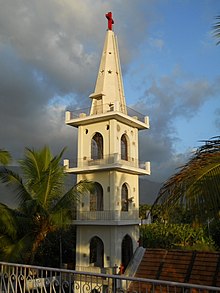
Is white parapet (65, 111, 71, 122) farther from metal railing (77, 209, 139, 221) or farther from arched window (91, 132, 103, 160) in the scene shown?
metal railing (77, 209, 139, 221)

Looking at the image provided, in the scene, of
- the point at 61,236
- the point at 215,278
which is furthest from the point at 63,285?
the point at 61,236

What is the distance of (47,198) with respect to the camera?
1503 cm

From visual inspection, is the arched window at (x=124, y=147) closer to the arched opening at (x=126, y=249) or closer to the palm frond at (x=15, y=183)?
the arched opening at (x=126, y=249)

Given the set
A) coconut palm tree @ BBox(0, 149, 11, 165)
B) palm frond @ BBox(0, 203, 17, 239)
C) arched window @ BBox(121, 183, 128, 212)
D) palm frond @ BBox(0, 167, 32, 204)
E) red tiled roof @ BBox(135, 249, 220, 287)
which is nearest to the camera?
red tiled roof @ BBox(135, 249, 220, 287)

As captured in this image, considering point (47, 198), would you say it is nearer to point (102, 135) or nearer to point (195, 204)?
point (102, 135)

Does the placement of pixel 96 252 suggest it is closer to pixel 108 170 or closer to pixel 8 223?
pixel 108 170

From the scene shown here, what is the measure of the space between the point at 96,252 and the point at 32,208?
6347mm

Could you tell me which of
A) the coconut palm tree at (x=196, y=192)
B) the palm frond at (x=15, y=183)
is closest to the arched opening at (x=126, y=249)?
the palm frond at (x=15, y=183)

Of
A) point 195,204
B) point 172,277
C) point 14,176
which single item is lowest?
point 172,277

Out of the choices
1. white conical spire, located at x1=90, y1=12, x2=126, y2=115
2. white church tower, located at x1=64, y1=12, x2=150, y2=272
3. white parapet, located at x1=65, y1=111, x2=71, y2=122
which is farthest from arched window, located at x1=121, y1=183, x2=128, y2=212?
white parapet, located at x1=65, y1=111, x2=71, y2=122

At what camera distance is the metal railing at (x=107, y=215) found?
54.1 ft

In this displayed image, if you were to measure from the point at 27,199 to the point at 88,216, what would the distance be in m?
3.73

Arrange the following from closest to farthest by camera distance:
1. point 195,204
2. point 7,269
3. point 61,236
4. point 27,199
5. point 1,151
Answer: point 195,204
point 7,269
point 1,151
point 27,199
point 61,236

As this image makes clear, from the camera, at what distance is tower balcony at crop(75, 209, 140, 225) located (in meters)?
16.4
